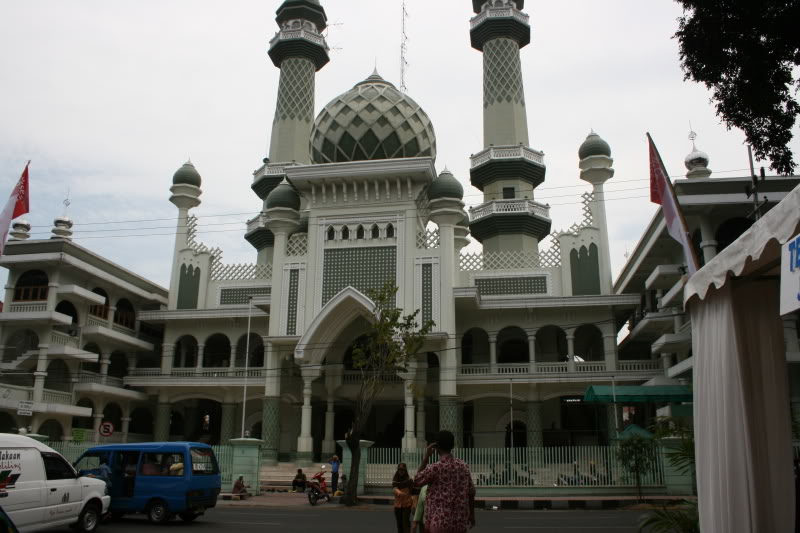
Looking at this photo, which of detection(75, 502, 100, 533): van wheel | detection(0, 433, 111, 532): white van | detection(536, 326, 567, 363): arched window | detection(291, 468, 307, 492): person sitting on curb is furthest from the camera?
detection(536, 326, 567, 363): arched window

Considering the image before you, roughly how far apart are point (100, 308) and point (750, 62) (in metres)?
26.5

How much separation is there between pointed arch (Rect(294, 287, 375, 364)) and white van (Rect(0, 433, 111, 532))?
48.5 feet

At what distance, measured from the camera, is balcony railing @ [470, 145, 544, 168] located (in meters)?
32.2

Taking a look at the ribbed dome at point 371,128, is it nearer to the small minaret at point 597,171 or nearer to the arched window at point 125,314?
the small minaret at point 597,171

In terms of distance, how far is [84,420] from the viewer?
30.1m

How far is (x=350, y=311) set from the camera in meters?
26.4

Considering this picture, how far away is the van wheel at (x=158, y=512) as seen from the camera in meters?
12.4

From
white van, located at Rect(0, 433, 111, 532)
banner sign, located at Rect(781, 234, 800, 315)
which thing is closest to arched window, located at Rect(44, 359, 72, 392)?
white van, located at Rect(0, 433, 111, 532)

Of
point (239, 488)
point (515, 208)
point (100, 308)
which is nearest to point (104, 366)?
point (100, 308)

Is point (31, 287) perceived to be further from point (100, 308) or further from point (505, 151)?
point (505, 151)

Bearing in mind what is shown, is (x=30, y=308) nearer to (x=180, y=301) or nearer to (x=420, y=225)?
(x=180, y=301)

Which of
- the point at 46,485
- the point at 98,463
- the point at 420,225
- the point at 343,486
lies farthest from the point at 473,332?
the point at 46,485

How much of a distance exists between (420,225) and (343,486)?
11381 millimetres

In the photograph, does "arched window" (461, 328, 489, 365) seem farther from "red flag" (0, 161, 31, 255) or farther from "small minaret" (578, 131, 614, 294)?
"red flag" (0, 161, 31, 255)
